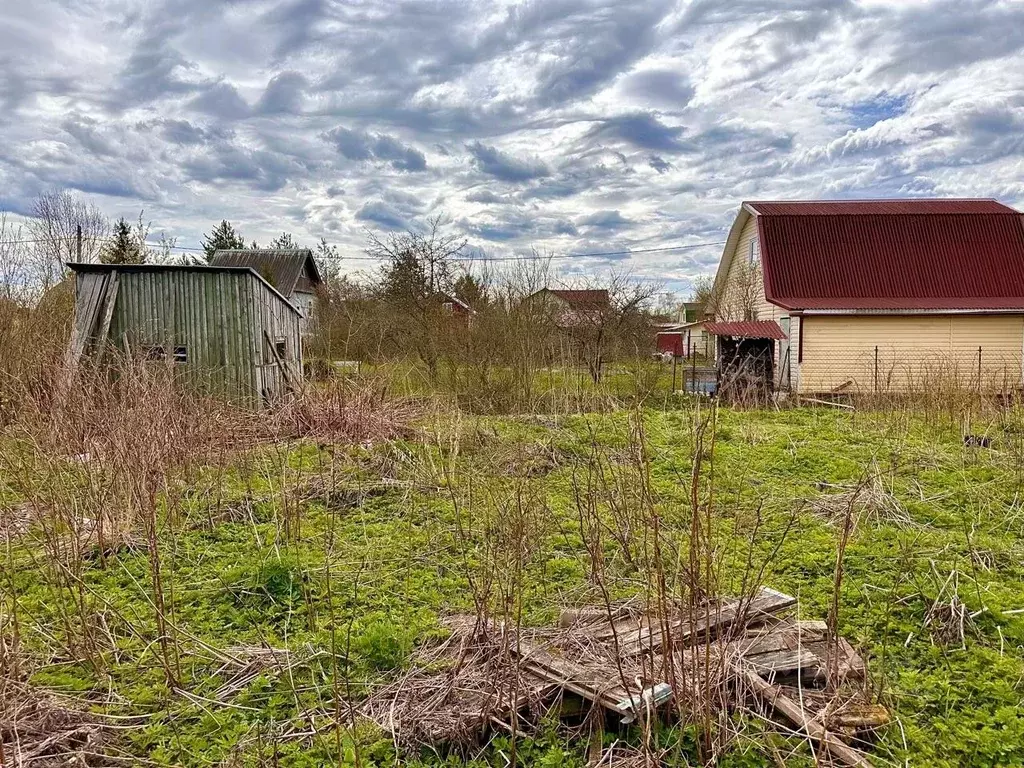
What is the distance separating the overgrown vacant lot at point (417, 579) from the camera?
2512 millimetres

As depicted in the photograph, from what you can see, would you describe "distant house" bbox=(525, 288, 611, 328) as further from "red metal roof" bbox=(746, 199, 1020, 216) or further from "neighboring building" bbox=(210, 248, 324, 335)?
"neighboring building" bbox=(210, 248, 324, 335)

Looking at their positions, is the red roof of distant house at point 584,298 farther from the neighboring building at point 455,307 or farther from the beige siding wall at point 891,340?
the beige siding wall at point 891,340

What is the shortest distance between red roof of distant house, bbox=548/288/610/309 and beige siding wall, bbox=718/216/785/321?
475cm

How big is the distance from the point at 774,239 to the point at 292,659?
1678 cm

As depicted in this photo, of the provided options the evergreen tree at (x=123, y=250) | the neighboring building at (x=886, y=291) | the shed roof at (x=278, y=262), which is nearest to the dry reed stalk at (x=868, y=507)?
the neighboring building at (x=886, y=291)

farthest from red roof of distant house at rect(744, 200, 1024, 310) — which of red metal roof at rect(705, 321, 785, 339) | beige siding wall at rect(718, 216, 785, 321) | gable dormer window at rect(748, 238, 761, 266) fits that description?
gable dormer window at rect(748, 238, 761, 266)

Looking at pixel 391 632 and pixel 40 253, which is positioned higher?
pixel 40 253

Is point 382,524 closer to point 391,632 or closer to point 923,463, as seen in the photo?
point 391,632

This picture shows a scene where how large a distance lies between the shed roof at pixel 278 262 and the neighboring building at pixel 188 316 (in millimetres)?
16654

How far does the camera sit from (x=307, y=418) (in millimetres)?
8789

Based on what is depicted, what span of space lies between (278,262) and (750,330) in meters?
19.7

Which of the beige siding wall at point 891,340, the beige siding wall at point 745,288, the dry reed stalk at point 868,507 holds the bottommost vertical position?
the dry reed stalk at point 868,507

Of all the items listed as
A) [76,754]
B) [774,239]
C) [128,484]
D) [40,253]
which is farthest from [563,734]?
[40,253]

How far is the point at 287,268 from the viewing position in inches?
1077
